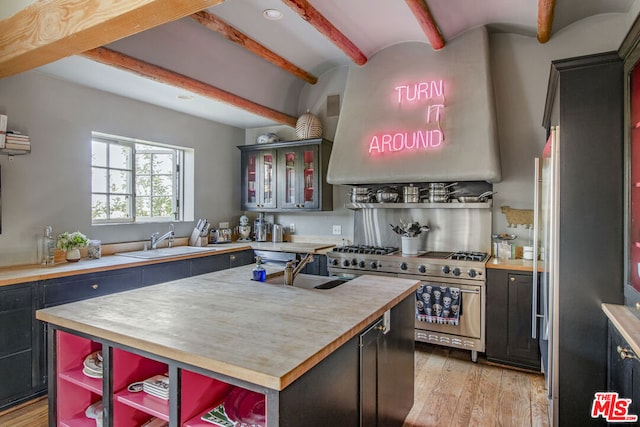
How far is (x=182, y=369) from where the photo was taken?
1301 millimetres

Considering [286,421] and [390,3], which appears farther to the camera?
[390,3]

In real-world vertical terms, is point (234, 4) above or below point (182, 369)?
above

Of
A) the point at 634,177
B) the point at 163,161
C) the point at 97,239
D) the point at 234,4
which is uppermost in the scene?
the point at 234,4

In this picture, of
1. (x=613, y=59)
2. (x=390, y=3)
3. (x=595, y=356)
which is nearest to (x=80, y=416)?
(x=595, y=356)

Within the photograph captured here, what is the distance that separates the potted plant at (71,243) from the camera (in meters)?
3.15

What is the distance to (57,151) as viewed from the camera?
10.7ft

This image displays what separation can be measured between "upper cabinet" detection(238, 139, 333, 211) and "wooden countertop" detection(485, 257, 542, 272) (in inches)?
79.1

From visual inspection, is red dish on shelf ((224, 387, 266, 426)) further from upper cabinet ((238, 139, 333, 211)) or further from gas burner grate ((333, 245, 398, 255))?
upper cabinet ((238, 139, 333, 211))

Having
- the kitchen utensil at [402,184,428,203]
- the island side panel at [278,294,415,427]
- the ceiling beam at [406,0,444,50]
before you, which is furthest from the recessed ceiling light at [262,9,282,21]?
the island side panel at [278,294,415,427]

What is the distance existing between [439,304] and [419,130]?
1682mm

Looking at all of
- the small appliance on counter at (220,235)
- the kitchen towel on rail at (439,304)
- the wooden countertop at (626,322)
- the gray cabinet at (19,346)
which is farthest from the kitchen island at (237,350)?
the small appliance on counter at (220,235)

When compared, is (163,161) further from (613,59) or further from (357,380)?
(613,59)

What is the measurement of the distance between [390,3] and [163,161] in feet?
10.2

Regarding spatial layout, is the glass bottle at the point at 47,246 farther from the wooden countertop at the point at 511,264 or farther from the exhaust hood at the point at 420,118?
the wooden countertop at the point at 511,264
